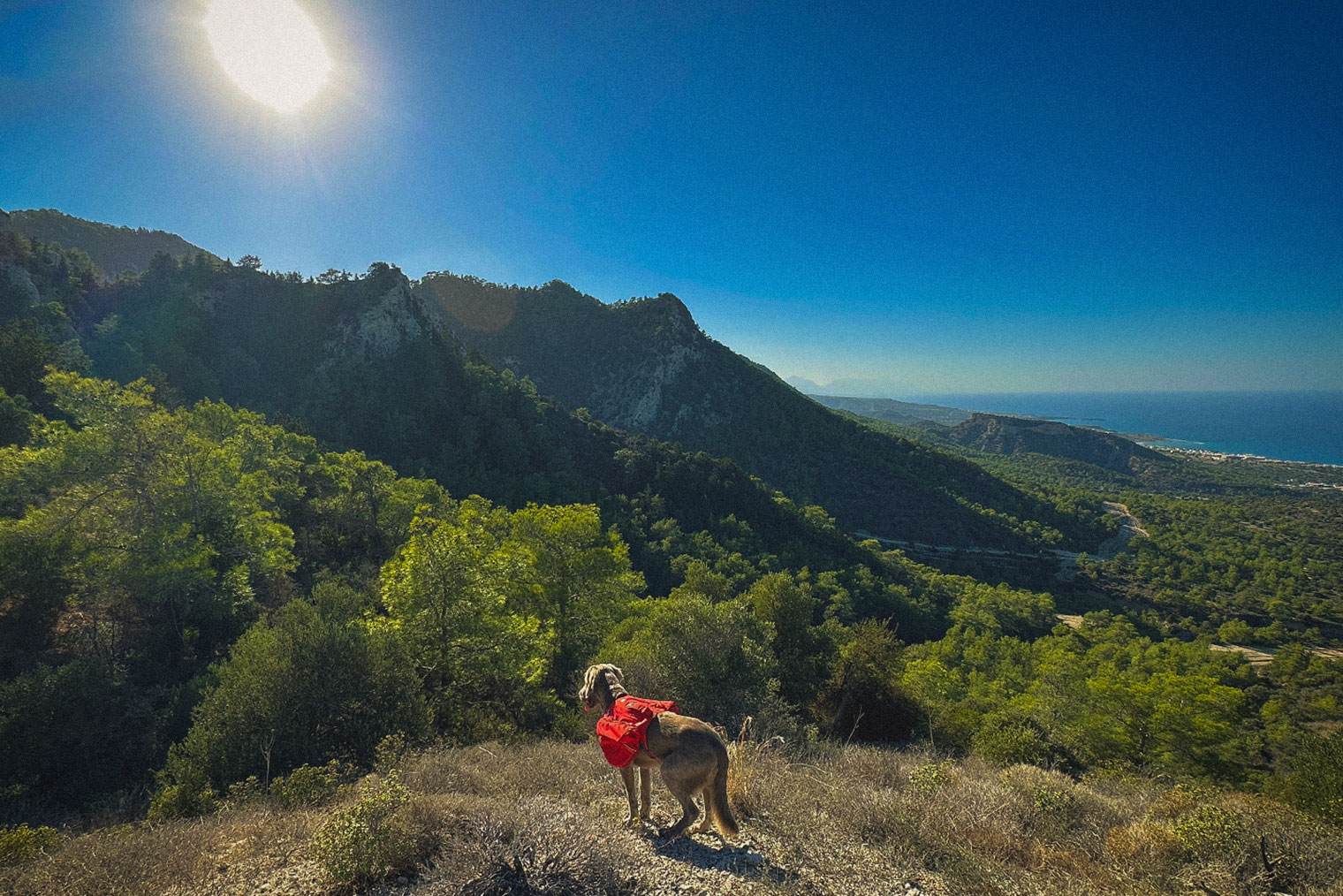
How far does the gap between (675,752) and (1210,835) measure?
5.19 m

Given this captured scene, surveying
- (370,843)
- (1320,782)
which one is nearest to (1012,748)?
(1320,782)

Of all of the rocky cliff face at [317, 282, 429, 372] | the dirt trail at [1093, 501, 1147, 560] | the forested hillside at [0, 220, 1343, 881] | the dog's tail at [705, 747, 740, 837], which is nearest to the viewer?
the dog's tail at [705, 747, 740, 837]

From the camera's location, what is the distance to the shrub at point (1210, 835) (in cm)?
448

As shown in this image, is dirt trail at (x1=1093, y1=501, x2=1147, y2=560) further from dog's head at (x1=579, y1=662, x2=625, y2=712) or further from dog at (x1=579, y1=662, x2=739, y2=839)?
dog's head at (x1=579, y1=662, x2=625, y2=712)

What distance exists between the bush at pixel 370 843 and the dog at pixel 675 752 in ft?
6.12

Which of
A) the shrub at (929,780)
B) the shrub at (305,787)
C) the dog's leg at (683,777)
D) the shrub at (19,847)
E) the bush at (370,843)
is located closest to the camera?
the bush at (370,843)

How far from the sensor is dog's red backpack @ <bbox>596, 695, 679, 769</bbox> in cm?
430

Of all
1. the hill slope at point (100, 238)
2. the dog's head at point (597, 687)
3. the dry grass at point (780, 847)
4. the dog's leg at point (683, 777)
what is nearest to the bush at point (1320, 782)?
the dry grass at point (780, 847)

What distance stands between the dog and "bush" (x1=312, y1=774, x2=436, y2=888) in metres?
1.87

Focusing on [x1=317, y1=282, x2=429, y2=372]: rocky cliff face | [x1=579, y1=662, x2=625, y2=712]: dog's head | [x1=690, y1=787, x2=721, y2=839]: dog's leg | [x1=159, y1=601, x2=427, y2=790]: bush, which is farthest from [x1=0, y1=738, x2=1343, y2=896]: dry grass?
[x1=317, y1=282, x2=429, y2=372]: rocky cliff face

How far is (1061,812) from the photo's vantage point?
5.74 metres

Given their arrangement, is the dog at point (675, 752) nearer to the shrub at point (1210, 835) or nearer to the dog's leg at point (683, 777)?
the dog's leg at point (683, 777)

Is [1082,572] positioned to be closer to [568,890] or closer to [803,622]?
[803,622]

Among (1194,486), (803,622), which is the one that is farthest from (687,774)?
(1194,486)
